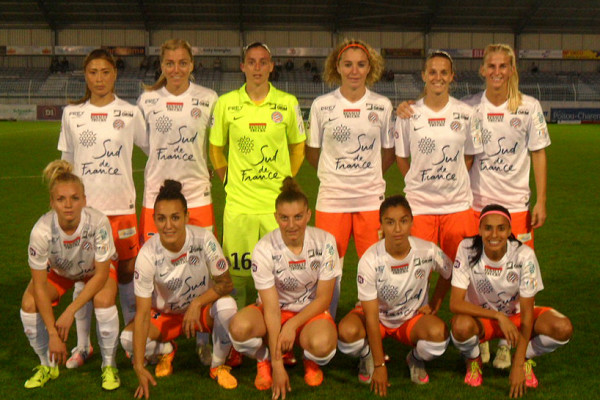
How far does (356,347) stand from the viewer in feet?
13.2

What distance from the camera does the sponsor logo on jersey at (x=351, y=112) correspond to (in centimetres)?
458

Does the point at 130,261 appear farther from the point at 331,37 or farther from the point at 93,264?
the point at 331,37

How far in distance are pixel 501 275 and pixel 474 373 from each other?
61 cm

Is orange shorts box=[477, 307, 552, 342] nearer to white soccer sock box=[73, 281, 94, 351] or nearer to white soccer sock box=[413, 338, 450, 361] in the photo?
white soccer sock box=[413, 338, 450, 361]

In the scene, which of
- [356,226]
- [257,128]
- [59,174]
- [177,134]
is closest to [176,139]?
[177,134]

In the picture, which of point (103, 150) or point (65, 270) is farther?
point (103, 150)

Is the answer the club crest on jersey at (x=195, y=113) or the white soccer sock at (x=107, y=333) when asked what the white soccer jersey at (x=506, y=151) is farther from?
the white soccer sock at (x=107, y=333)

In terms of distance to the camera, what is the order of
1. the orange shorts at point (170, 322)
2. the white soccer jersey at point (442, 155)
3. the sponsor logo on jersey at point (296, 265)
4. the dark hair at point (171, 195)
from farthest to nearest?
the white soccer jersey at point (442, 155) → the orange shorts at point (170, 322) → the sponsor logo on jersey at point (296, 265) → the dark hair at point (171, 195)

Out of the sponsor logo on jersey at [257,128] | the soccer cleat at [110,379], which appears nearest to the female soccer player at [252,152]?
the sponsor logo on jersey at [257,128]

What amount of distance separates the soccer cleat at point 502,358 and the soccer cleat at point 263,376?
1.45 metres

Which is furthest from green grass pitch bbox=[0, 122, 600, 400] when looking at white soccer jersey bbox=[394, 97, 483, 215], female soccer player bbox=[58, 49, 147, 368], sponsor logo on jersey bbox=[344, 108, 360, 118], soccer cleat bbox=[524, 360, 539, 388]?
sponsor logo on jersey bbox=[344, 108, 360, 118]

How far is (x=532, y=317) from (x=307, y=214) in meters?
1.48

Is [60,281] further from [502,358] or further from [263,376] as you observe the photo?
[502,358]

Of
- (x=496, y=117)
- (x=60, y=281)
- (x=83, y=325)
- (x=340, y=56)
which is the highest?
(x=340, y=56)
